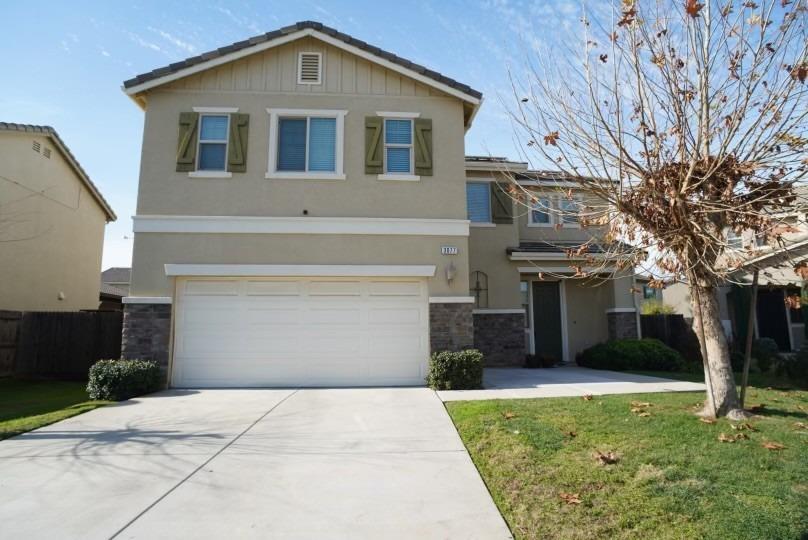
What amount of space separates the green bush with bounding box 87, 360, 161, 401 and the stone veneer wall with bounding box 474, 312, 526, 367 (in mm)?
8474

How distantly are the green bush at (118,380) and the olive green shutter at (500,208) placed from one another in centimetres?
1007

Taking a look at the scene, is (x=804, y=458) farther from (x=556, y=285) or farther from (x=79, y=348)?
(x=79, y=348)

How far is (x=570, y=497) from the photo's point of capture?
4.30 meters

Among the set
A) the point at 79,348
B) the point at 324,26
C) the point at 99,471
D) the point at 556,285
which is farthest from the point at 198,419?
the point at 556,285

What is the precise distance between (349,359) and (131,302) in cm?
475

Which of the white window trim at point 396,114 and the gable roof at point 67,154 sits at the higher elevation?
the gable roof at point 67,154

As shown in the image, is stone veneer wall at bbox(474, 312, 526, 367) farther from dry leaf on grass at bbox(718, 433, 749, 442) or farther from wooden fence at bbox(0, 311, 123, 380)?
wooden fence at bbox(0, 311, 123, 380)

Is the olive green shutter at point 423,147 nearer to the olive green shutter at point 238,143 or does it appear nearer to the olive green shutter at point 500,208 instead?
the olive green shutter at point 238,143

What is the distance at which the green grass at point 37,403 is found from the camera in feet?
23.7

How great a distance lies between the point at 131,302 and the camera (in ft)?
34.1

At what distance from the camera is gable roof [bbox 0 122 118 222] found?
1525 centimetres

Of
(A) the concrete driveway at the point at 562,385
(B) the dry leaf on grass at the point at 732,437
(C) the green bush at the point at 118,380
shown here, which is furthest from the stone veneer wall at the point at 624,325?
(C) the green bush at the point at 118,380

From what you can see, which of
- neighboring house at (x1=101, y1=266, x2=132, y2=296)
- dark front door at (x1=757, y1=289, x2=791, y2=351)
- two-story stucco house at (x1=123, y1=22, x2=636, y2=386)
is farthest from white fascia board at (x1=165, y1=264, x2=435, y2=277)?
neighboring house at (x1=101, y1=266, x2=132, y2=296)

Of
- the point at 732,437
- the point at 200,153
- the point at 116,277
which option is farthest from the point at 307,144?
the point at 116,277
